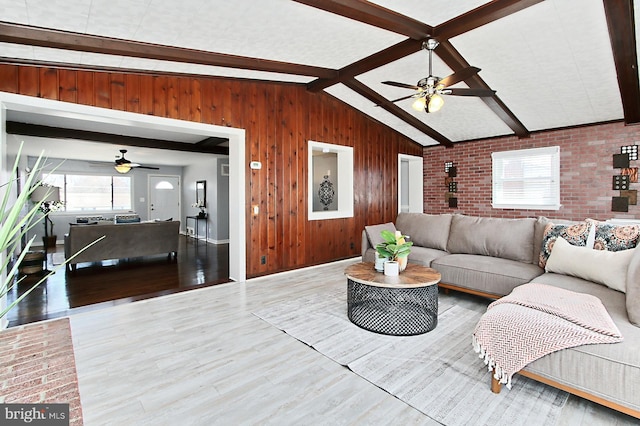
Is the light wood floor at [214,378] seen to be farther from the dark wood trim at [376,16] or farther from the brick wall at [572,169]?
the brick wall at [572,169]

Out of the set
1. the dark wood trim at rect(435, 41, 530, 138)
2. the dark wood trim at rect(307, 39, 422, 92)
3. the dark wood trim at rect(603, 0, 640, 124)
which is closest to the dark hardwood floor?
the dark wood trim at rect(307, 39, 422, 92)

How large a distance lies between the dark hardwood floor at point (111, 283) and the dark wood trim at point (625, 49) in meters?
5.23

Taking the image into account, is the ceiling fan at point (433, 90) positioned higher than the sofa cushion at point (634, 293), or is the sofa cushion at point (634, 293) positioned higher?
the ceiling fan at point (433, 90)

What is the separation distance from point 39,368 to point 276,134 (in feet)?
14.1

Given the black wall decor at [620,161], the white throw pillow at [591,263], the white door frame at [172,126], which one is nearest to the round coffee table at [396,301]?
the white throw pillow at [591,263]

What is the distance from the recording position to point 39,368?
1.22 metres

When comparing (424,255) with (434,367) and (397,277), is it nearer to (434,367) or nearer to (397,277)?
(397,277)

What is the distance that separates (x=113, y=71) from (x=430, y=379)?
14.0 ft

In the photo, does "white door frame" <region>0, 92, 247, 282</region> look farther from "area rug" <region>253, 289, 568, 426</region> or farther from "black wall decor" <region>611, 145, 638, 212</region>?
"black wall decor" <region>611, 145, 638, 212</region>

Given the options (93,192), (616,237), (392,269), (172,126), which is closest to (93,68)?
(172,126)

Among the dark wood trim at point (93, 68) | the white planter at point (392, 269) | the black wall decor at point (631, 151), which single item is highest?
the dark wood trim at point (93, 68)

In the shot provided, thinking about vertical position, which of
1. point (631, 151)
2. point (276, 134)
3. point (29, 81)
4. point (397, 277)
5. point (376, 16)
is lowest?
point (397, 277)

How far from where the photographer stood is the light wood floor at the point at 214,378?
1909mm

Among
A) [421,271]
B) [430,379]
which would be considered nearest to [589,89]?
[421,271]
